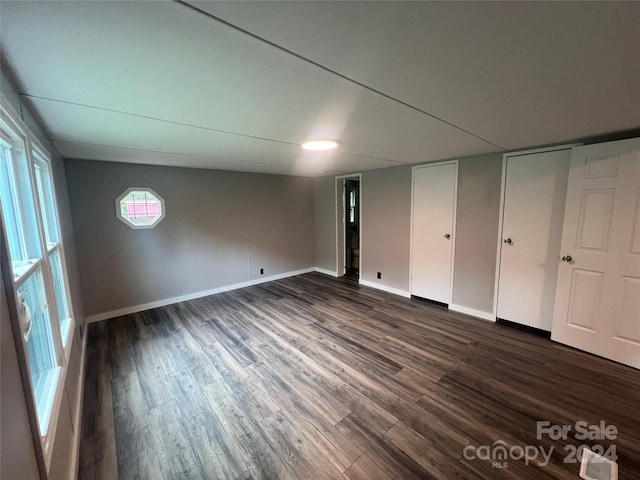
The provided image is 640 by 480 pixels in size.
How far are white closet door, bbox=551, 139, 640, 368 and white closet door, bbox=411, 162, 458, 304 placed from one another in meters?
1.17

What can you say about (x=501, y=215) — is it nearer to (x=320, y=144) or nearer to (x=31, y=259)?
(x=320, y=144)

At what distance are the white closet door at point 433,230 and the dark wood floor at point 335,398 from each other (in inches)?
23.9

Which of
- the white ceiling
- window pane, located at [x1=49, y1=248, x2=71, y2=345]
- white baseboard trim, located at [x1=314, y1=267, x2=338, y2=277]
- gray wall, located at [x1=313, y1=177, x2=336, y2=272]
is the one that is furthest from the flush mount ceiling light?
white baseboard trim, located at [x1=314, y1=267, x2=338, y2=277]

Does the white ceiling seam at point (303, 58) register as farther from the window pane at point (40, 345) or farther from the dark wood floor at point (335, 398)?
the dark wood floor at point (335, 398)

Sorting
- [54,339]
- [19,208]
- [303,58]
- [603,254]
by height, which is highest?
[303,58]

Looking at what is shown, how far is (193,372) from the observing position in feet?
7.54

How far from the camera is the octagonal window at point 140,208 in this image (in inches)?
136

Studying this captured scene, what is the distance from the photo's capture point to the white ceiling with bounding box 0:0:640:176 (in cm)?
83

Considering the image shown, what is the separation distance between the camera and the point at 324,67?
115 centimetres

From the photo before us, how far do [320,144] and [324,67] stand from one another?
137 centimetres

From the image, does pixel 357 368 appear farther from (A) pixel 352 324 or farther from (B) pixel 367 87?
(B) pixel 367 87

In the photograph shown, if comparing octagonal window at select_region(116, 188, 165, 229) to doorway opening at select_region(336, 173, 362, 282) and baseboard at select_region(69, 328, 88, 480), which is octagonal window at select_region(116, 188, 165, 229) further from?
doorway opening at select_region(336, 173, 362, 282)

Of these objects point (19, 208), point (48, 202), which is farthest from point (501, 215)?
point (48, 202)

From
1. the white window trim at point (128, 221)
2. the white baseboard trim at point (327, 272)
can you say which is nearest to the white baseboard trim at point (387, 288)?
the white baseboard trim at point (327, 272)
